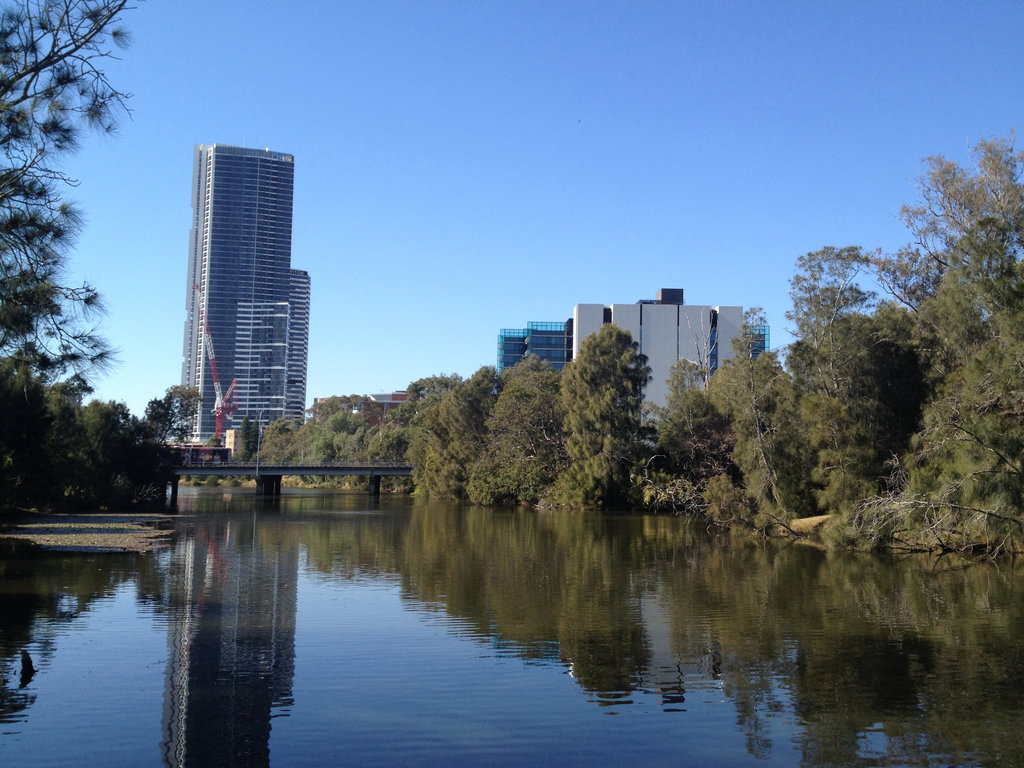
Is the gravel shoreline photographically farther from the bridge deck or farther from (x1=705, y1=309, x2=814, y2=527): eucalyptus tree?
the bridge deck

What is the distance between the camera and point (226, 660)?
1574 centimetres

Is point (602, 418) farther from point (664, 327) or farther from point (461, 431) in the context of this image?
point (664, 327)

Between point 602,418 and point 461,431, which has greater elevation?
point 602,418

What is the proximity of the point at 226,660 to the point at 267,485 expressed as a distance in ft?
292

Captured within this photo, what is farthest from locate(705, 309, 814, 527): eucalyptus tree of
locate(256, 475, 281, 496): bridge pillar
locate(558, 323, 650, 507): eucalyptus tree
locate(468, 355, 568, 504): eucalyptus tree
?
locate(256, 475, 281, 496): bridge pillar

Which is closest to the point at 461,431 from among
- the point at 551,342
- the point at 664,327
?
the point at 664,327

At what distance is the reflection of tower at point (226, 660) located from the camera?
1153 cm

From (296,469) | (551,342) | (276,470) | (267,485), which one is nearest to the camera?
(276,470)

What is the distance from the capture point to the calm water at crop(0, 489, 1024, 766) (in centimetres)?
1157

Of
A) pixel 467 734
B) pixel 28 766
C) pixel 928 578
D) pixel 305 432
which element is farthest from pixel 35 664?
pixel 305 432

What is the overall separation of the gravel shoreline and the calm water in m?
3.37

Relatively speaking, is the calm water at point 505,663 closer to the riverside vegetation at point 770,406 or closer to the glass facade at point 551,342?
the riverside vegetation at point 770,406

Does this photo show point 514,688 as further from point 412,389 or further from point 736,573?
point 412,389

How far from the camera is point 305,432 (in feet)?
470
